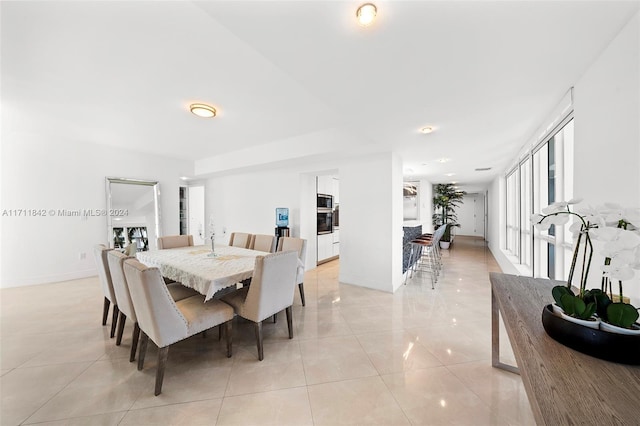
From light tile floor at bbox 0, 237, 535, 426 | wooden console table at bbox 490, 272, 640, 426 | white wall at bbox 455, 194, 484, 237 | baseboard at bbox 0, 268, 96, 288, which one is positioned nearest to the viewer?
wooden console table at bbox 490, 272, 640, 426

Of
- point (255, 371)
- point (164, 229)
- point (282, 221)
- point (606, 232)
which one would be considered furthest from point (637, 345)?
point (164, 229)

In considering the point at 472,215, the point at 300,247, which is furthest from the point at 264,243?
the point at 472,215

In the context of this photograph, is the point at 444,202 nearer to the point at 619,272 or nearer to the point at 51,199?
the point at 619,272

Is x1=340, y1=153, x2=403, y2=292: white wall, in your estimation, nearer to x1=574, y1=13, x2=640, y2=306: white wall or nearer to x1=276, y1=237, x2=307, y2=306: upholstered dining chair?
x1=276, y1=237, x2=307, y2=306: upholstered dining chair

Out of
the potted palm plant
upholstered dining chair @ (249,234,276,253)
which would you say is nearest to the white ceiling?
upholstered dining chair @ (249,234,276,253)

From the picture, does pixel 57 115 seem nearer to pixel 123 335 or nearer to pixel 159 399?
pixel 123 335

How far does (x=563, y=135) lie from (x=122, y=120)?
17.8 feet

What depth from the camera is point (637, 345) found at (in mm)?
749

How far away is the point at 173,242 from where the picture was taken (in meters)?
3.76

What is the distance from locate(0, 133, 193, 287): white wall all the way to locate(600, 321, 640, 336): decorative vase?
6.46 meters

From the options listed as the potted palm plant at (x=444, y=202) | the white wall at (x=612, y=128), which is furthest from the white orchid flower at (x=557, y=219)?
the potted palm plant at (x=444, y=202)

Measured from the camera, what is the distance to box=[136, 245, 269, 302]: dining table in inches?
79.0

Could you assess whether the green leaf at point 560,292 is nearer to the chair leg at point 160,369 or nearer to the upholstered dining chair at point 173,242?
the chair leg at point 160,369

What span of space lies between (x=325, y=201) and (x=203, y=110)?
3295 millimetres
